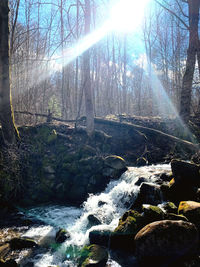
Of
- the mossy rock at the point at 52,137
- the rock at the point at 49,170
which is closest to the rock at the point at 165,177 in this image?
the rock at the point at 49,170

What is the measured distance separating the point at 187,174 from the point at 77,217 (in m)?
3.70

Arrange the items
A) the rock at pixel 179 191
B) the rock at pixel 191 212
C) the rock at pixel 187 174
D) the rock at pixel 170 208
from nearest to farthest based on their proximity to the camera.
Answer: the rock at pixel 191 212 < the rock at pixel 170 208 < the rock at pixel 179 191 < the rock at pixel 187 174

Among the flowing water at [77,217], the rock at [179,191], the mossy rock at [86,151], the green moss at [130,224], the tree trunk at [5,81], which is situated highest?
the tree trunk at [5,81]

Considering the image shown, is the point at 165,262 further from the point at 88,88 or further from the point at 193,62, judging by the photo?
the point at 193,62

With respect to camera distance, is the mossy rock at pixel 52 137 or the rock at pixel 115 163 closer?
the rock at pixel 115 163

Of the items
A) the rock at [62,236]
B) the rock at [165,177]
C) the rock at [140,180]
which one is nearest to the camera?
the rock at [62,236]

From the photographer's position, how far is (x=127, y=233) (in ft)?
14.2

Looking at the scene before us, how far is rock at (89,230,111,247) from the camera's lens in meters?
4.55

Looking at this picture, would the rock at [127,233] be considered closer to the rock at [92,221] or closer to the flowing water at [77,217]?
the flowing water at [77,217]

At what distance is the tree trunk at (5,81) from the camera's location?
293 inches

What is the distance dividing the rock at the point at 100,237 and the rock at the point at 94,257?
256 mm

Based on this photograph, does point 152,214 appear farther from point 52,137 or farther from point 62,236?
point 52,137

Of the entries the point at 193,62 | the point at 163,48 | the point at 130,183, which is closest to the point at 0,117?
the point at 130,183

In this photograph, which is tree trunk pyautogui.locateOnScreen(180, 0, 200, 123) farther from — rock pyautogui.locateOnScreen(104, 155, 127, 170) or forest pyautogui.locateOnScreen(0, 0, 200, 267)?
rock pyautogui.locateOnScreen(104, 155, 127, 170)
